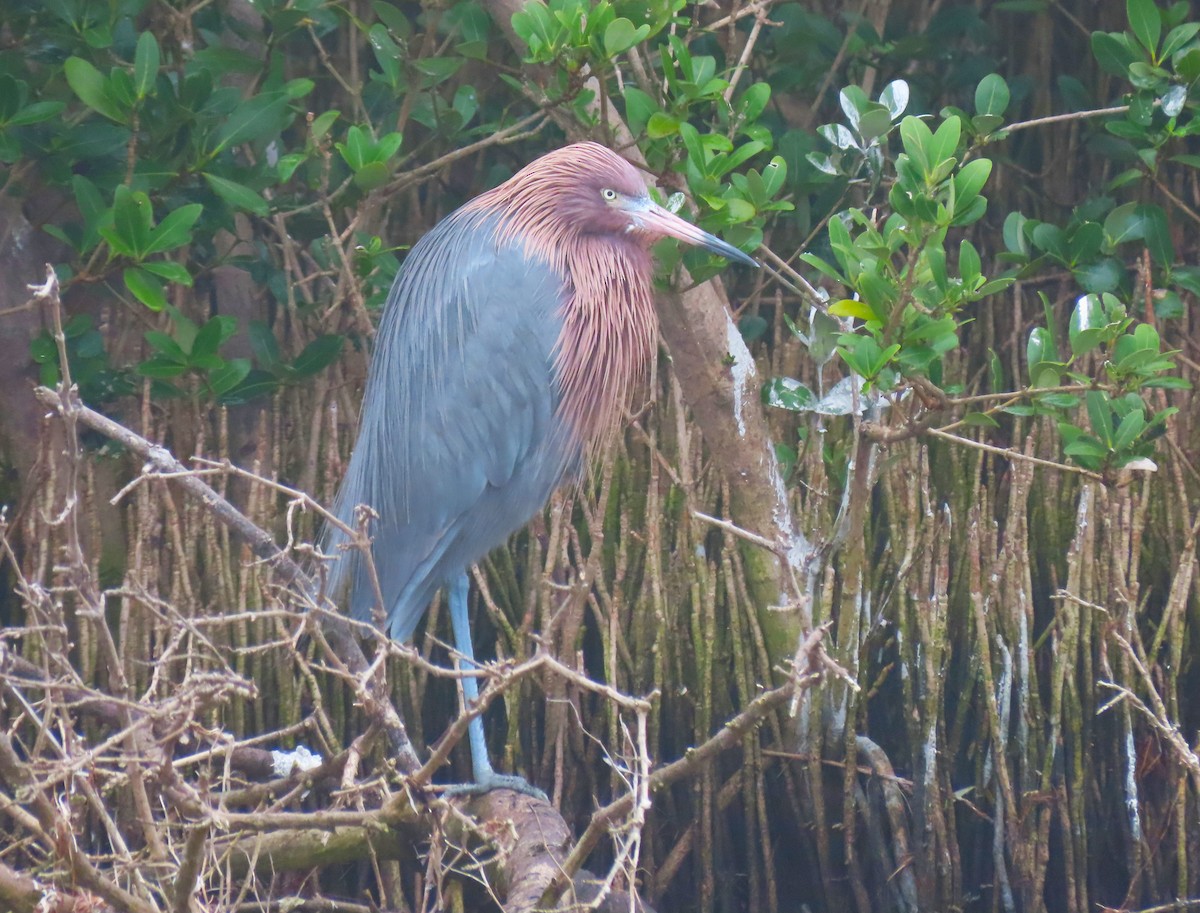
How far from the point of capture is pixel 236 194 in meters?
3.20

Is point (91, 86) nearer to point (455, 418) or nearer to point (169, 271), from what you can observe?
point (169, 271)

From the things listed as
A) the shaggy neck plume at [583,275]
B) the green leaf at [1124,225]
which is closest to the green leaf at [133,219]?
the shaggy neck plume at [583,275]

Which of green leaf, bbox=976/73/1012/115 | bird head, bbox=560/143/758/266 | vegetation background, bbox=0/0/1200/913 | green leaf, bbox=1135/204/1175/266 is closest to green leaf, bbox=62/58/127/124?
vegetation background, bbox=0/0/1200/913

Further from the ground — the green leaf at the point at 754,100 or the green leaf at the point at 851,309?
the green leaf at the point at 754,100

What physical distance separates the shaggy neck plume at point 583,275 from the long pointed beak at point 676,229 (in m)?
0.09

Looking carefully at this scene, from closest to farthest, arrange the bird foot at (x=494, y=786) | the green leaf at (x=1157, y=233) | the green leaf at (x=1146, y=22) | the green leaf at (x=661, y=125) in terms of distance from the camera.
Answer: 1. the green leaf at (x=661, y=125)
2. the bird foot at (x=494, y=786)
3. the green leaf at (x=1146, y=22)
4. the green leaf at (x=1157, y=233)

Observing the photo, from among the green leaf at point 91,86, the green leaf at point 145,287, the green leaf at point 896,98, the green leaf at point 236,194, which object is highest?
the green leaf at point 91,86

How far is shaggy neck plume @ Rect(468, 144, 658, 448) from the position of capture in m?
3.33

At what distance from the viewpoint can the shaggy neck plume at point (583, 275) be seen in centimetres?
333

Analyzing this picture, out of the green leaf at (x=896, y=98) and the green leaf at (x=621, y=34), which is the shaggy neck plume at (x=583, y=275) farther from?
the green leaf at (x=896, y=98)

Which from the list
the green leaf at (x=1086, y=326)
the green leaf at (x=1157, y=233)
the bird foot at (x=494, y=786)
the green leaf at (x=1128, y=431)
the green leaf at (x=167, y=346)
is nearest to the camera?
the green leaf at (x=1086, y=326)

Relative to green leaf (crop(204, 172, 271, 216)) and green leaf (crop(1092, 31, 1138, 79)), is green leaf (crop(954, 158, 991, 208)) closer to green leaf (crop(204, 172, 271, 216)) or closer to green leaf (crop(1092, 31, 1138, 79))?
green leaf (crop(1092, 31, 1138, 79))

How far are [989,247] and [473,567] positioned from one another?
6.69ft

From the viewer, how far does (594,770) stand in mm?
3709
